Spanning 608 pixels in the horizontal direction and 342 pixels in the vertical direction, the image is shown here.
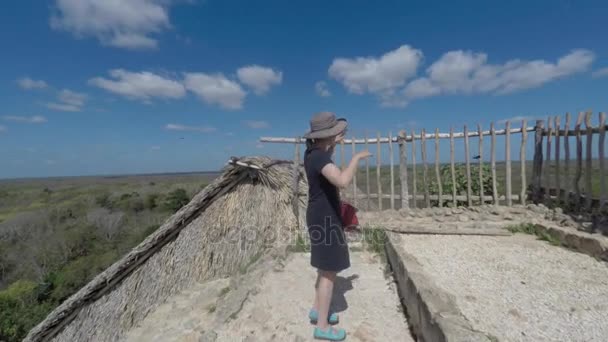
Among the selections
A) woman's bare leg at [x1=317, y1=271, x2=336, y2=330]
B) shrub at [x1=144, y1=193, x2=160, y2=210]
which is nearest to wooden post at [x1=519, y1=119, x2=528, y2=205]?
woman's bare leg at [x1=317, y1=271, x2=336, y2=330]

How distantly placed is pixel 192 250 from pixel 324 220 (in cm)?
373

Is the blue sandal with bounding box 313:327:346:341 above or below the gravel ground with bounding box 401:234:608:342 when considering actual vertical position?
below

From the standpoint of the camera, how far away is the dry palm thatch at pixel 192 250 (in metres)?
4.76

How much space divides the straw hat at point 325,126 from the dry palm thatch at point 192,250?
310cm

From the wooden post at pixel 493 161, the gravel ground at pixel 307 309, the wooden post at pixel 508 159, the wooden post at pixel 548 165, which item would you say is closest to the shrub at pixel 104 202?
the gravel ground at pixel 307 309

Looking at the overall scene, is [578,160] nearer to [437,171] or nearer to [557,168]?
[557,168]

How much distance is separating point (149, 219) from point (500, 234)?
2501 cm

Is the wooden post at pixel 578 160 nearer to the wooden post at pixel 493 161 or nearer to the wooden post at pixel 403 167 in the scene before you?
the wooden post at pixel 493 161

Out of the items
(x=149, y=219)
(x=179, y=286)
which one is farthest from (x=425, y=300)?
(x=149, y=219)

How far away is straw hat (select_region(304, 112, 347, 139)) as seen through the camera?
2199mm

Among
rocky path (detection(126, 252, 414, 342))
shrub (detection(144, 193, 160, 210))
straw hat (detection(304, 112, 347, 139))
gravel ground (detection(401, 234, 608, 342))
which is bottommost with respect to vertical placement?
shrub (detection(144, 193, 160, 210))

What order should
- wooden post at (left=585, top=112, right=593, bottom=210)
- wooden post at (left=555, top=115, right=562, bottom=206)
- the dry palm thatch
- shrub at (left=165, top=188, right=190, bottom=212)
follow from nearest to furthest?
the dry palm thatch → wooden post at (left=585, top=112, right=593, bottom=210) → wooden post at (left=555, top=115, right=562, bottom=206) → shrub at (left=165, top=188, right=190, bottom=212)

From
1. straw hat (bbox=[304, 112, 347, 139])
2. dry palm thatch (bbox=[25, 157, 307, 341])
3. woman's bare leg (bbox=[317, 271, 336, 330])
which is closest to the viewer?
straw hat (bbox=[304, 112, 347, 139])

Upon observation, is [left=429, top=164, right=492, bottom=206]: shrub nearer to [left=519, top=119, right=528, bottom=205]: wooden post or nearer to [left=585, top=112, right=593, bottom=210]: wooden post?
[left=519, top=119, right=528, bottom=205]: wooden post
